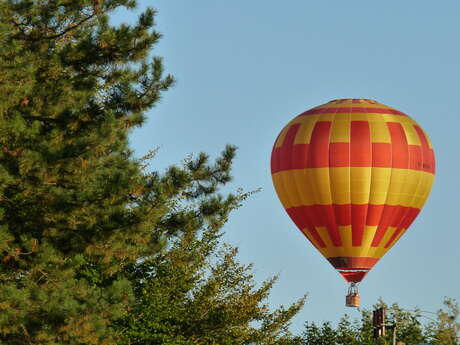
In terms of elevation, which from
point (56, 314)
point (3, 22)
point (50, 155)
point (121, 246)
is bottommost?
point (56, 314)

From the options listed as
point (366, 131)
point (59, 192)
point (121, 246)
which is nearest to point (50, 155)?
point (59, 192)

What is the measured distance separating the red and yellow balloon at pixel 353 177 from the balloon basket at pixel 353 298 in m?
0.40

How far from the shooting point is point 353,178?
46844 millimetres

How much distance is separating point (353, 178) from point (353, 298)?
5.41m

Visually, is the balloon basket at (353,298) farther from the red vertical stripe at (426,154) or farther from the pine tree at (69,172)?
the pine tree at (69,172)

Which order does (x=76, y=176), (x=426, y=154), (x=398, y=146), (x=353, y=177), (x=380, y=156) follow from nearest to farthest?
(x=76, y=176) < (x=380, y=156) < (x=353, y=177) < (x=398, y=146) < (x=426, y=154)

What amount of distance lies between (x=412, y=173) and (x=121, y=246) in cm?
2487

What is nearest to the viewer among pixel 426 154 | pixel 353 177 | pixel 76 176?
pixel 76 176

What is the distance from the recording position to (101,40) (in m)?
26.2

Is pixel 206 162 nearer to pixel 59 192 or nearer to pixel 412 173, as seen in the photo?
pixel 59 192

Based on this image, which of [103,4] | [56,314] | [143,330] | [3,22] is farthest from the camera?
[143,330]

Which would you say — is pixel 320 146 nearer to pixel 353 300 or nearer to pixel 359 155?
pixel 359 155

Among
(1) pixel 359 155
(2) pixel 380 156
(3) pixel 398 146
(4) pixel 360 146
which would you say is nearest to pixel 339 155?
(1) pixel 359 155

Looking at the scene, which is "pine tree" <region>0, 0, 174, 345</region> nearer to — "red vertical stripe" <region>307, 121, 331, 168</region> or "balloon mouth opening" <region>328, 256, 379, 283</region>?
"red vertical stripe" <region>307, 121, 331, 168</region>
